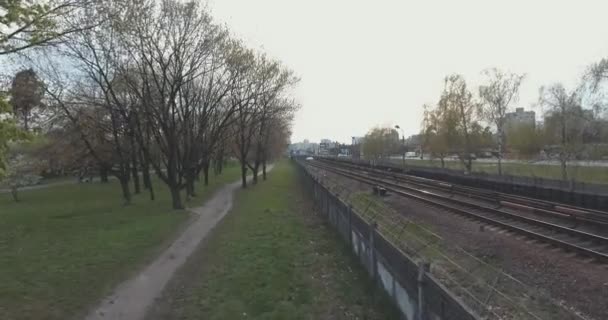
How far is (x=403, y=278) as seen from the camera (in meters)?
6.43

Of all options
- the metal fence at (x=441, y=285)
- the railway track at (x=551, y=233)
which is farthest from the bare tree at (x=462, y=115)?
the metal fence at (x=441, y=285)


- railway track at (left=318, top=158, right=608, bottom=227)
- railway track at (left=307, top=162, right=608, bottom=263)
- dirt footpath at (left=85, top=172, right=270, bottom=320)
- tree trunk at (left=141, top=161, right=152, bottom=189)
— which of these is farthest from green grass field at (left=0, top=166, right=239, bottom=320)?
railway track at (left=318, top=158, right=608, bottom=227)

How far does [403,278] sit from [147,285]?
5686mm

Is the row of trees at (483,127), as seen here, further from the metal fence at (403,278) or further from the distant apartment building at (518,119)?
the metal fence at (403,278)

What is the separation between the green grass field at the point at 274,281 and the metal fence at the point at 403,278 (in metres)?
0.35

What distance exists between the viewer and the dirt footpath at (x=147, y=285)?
7.74 meters

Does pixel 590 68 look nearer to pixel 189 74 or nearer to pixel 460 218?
pixel 460 218

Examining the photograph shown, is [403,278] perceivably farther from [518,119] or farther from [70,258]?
[518,119]

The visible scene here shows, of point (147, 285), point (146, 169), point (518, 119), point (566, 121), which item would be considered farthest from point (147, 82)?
point (518, 119)

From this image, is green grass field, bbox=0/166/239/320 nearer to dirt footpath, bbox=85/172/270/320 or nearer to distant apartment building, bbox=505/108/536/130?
dirt footpath, bbox=85/172/270/320

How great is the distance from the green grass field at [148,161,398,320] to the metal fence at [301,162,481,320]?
35cm

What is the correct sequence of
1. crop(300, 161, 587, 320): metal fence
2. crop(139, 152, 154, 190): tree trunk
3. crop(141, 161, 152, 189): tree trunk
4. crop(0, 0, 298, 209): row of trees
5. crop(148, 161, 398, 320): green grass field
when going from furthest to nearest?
crop(141, 161, 152, 189): tree trunk → crop(139, 152, 154, 190): tree trunk → crop(0, 0, 298, 209): row of trees → crop(148, 161, 398, 320): green grass field → crop(300, 161, 587, 320): metal fence

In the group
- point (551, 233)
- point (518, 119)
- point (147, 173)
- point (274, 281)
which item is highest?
point (518, 119)

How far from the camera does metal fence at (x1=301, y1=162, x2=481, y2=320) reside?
185 inches
